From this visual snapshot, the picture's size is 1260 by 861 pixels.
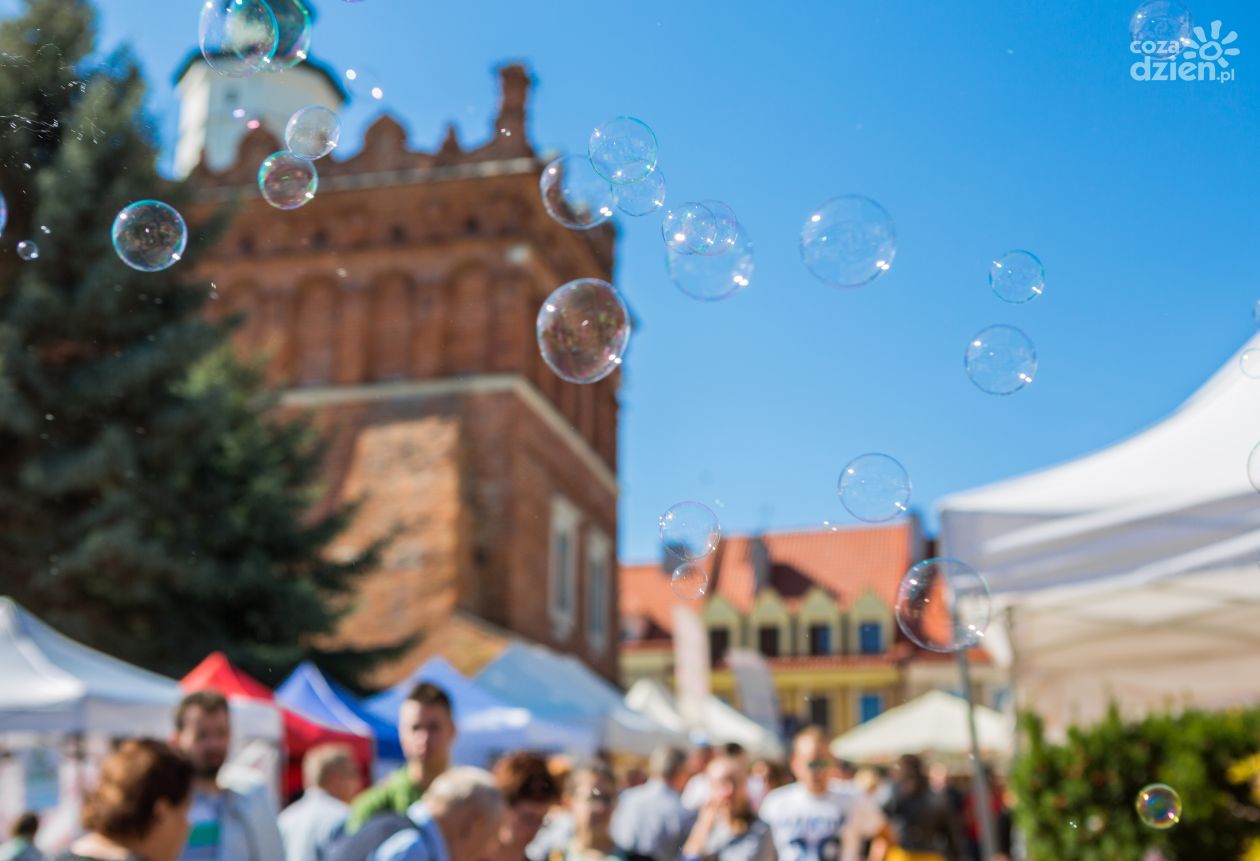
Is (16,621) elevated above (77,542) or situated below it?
below

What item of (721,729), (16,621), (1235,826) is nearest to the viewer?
(1235,826)

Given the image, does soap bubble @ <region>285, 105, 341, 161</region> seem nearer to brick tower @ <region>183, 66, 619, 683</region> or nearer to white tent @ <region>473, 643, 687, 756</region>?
white tent @ <region>473, 643, 687, 756</region>

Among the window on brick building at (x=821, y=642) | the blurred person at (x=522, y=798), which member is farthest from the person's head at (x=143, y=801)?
the window on brick building at (x=821, y=642)

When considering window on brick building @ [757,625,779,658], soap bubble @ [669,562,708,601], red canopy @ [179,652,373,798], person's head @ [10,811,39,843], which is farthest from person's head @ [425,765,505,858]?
window on brick building @ [757,625,779,658]

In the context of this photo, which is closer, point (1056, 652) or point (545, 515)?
point (1056, 652)

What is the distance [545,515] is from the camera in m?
20.3

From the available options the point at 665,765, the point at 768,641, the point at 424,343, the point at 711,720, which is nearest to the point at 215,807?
the point at 665,765

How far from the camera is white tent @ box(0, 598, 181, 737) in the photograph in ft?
18.8

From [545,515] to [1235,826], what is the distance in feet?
49.5

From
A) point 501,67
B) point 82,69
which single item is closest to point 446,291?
point 501,67

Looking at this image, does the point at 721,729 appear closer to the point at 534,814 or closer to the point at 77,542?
the point at 77,542

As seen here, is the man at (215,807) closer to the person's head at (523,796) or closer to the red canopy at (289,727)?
the person's head at (523,796)

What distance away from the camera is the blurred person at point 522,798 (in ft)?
11.3

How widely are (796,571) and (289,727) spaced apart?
36.5 m
